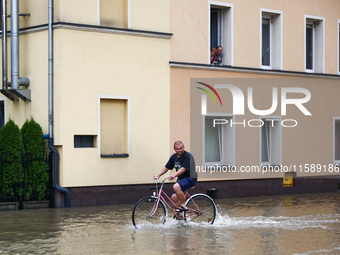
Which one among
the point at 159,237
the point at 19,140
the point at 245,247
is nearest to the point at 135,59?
the point at 19,140

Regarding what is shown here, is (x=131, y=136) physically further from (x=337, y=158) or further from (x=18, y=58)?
(x=337, y=158)

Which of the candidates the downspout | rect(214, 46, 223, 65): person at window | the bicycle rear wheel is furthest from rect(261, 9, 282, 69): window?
the bicycle rear wheel

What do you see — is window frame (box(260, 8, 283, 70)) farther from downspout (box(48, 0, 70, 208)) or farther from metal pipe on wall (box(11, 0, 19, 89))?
metal pipe on wall (box(11, 0, 19, 89))

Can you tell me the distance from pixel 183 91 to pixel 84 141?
374cm

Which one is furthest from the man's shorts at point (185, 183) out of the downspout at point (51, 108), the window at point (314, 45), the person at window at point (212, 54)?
the window at point (314, 45)

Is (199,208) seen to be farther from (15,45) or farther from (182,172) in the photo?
(15,45)

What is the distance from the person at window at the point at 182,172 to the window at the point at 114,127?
5590mm

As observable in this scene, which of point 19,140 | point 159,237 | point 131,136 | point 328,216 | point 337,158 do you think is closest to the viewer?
point 159,237

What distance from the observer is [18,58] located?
20.1 m

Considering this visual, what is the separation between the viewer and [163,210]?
1466 centimetres

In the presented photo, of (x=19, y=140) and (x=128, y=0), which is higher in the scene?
(x=128, y=0)

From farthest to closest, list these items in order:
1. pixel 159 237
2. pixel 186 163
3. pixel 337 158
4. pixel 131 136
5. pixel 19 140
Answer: pixel 337 158
pixel 131 136
pixel 19 140
pixel 186 163
pixel 159 237

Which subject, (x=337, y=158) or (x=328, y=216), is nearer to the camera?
(x=328, y=216)

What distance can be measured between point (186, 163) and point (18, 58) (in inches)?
289
